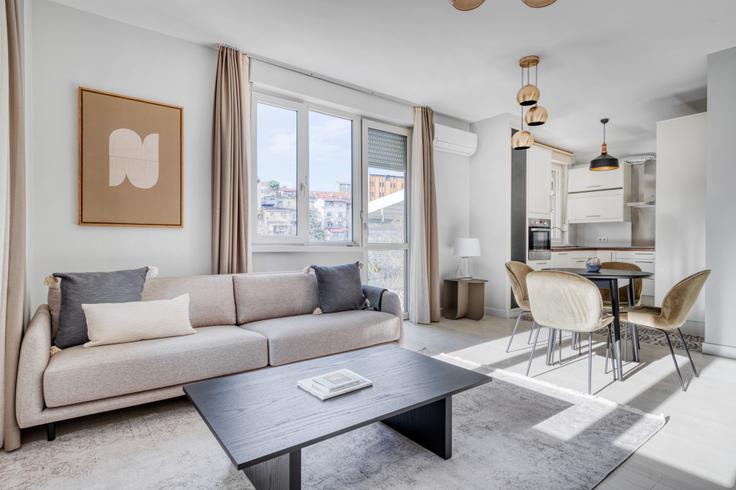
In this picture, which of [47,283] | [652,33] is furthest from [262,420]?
[652,33]

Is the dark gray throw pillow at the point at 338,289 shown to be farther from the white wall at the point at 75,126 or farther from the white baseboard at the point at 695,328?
the white baseboard at the point at 695,328

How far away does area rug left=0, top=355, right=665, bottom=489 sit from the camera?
66.2 inches

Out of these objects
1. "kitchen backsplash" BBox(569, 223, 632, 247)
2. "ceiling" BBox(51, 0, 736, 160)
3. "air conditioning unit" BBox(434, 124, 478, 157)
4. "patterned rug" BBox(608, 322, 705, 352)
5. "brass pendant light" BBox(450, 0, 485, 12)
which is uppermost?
"ceiling" BBox(51, 0, 736, 160)

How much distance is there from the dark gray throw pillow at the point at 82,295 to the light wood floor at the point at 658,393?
248 centimetres

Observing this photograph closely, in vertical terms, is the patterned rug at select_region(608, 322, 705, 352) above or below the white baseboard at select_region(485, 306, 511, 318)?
below

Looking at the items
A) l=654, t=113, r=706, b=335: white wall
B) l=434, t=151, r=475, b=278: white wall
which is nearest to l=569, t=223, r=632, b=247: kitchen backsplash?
l=654, t=113, r=706, b=335: white wall

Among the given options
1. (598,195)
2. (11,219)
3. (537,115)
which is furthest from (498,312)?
(11,219)

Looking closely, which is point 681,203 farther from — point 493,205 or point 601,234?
A: point 601,234

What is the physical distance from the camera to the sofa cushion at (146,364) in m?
2.00

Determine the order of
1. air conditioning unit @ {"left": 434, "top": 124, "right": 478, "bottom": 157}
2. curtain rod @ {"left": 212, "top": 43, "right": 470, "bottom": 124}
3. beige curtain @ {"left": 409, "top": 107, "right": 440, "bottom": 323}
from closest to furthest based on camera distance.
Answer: curtain rod @ {"left": 212, "top": 43, "right": 470, "bottom": 124} < beige curtain @ {"left": 409, "top": 107, "right": 440, "bottom": 323} < air conditioning unit @ {"left": 434, "top": 124, "right": 478, "bottom": 157}

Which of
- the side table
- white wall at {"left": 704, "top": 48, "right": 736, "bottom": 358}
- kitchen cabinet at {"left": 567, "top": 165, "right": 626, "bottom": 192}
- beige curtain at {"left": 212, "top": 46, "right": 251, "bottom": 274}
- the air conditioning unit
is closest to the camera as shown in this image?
beige curtain at {"left": 212, "top": 46, "right": 251, "bottom": 274}

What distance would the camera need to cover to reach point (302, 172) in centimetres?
404

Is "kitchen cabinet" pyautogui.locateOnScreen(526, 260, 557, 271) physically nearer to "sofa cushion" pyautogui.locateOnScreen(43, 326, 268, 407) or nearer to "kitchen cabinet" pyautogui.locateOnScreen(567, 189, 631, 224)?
"kitchen cabinet" pyautogui.locateOnScreen(567, 189, 631, 224)

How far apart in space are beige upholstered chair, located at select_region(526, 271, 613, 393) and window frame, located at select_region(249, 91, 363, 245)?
2182mm
